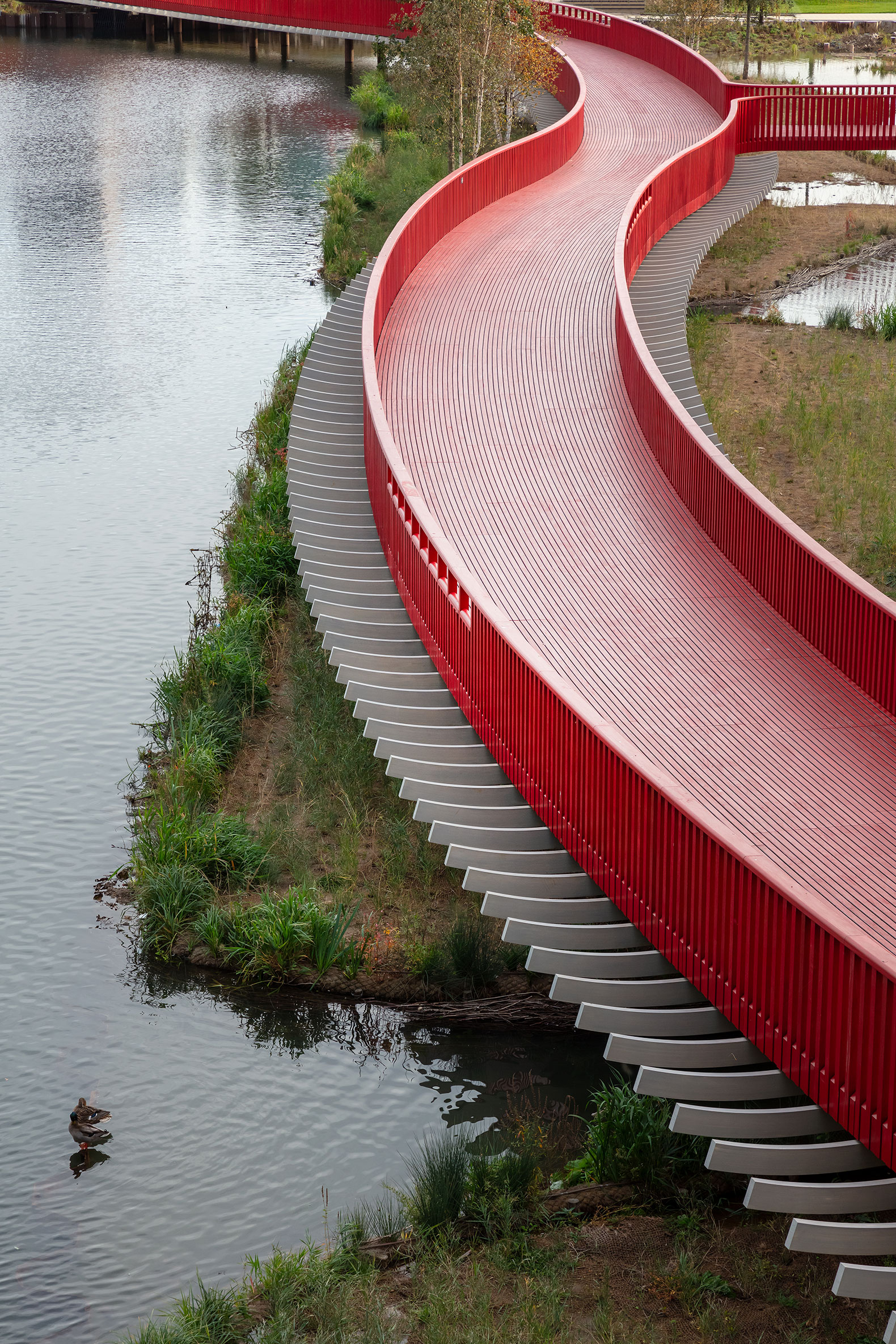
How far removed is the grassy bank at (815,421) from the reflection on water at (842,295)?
0.93 metres

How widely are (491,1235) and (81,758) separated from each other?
6514 millimetres

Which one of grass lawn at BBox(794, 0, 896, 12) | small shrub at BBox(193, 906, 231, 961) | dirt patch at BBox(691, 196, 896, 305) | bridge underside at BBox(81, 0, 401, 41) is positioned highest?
grass lawn at BBox(794, 0, 896, 12)

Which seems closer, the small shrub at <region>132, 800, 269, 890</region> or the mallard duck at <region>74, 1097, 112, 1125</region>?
→ the mallard duck at <region>74, 1097, 112, 1125</region>

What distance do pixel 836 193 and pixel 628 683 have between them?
24.2 meters

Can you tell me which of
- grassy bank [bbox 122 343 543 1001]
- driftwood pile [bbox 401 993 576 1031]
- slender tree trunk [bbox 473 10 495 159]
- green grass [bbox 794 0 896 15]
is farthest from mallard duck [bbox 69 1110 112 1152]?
green grass [bbox 794 0 896 15]

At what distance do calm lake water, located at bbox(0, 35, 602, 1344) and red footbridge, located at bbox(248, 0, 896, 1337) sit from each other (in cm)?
154

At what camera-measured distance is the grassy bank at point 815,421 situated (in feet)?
51.0

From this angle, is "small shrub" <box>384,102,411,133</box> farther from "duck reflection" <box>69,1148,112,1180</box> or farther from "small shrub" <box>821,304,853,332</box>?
"duck reflection" <box>69,1148,112,1180</box>

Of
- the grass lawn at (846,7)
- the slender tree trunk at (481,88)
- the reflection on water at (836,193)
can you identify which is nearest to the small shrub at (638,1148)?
the slender tree trunk at (481,88)

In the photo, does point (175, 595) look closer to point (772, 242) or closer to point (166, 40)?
point (772, 242)

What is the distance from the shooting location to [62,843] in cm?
1157

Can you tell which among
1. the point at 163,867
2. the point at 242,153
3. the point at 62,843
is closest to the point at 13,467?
the point at 62,843

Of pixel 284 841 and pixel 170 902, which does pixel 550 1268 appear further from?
pixel 284 841

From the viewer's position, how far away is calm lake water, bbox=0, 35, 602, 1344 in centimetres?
816
